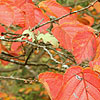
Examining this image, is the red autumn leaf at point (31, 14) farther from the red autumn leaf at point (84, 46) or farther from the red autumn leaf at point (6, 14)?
the red autumn leaf at point (84, 46)

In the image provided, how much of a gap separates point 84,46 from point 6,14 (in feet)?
1.22

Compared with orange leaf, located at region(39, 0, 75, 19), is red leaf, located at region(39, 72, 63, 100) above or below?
below

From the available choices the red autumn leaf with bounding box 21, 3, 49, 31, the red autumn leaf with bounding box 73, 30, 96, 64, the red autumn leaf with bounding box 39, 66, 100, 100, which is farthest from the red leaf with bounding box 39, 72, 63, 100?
the red autumn leaf with bounding box 21, 3, 49, 31

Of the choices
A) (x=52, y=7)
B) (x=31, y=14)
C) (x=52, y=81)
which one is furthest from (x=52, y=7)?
(x=52, y=81)

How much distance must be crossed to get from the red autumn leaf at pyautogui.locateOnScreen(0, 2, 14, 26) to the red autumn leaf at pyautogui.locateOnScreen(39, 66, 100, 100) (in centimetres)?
32

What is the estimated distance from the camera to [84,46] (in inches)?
31.9

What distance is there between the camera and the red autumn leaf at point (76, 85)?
1.93 ft

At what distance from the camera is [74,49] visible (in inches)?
30.8

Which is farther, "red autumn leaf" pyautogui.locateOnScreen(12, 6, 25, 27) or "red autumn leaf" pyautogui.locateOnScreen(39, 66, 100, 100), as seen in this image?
"red autumn leaf" pyautogui.locateOnScreen(12, 6, 25, 27)

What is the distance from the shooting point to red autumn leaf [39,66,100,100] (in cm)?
59

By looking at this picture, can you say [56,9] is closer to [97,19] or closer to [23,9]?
[23,9]

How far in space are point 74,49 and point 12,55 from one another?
0.82 metres

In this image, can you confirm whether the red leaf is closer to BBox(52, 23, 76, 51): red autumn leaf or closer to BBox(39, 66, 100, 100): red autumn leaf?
BBox(39, 66, 100, 100): red autumn leaf

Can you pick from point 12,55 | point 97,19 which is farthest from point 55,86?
point 97,19
